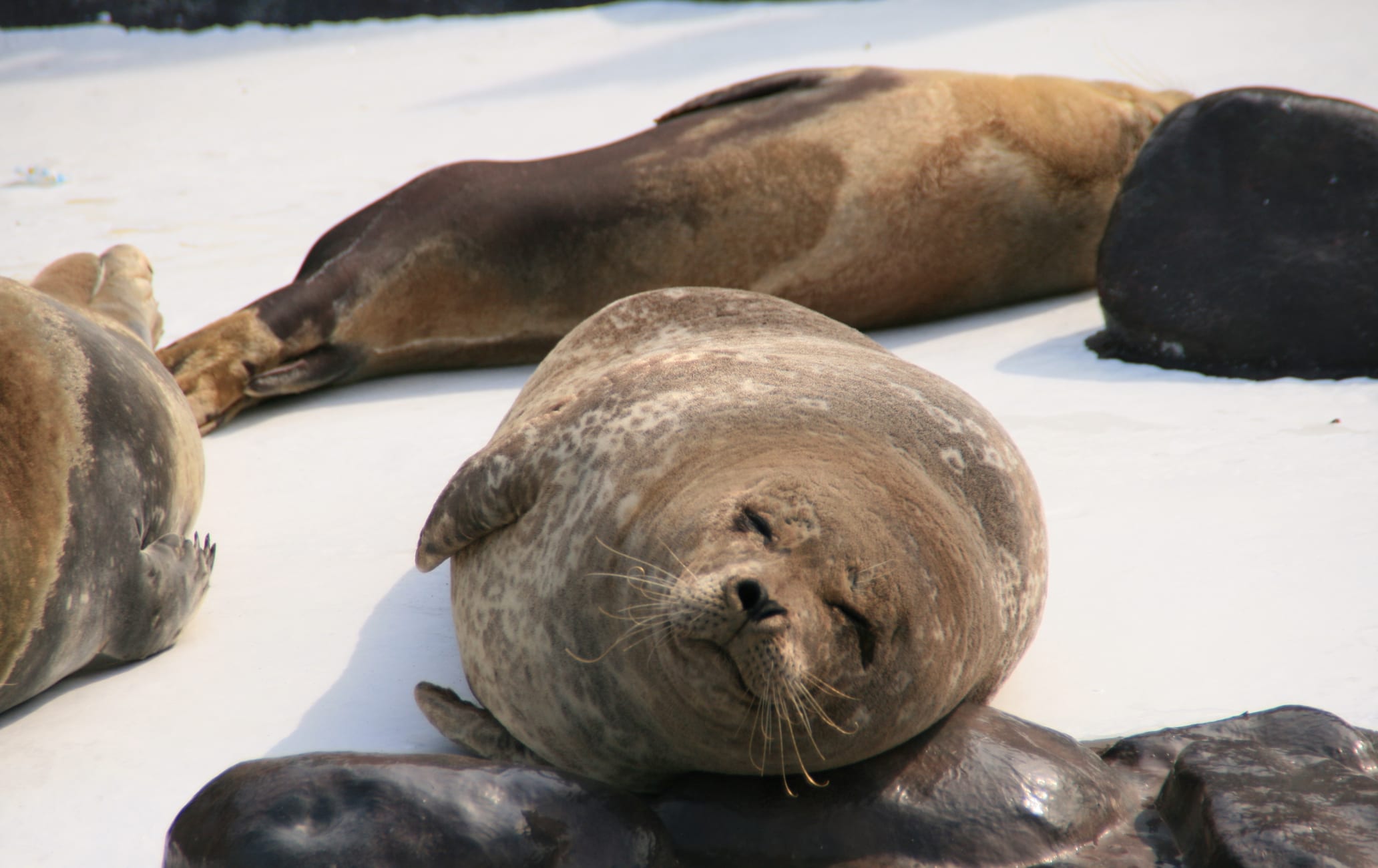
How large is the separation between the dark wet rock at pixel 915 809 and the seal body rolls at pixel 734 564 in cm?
8

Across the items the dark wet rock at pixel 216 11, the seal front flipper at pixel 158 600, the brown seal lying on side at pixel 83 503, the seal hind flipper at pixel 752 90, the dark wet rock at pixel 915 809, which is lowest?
the dark wet rock at pixel 915 809

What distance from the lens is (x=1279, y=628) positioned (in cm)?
288

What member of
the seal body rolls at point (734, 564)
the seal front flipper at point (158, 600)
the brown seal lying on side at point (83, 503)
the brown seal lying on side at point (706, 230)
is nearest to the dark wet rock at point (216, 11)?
the brown seal lying on side at point (706, 230)

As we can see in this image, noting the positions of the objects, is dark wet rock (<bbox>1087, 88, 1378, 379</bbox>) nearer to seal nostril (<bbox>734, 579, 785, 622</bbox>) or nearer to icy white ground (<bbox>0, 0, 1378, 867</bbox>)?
icy white ground (<bbox>0, 0, 1378, 867</bbox>)

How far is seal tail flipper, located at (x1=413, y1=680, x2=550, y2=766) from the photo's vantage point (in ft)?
8.24

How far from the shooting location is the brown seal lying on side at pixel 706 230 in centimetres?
485

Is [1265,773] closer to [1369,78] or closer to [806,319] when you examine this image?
[806,319]

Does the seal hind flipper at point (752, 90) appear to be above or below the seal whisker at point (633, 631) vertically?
above

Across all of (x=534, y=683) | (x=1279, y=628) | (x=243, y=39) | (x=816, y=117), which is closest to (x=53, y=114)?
(x=243, y=39)

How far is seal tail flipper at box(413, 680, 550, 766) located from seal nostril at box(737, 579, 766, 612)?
752 millimetres

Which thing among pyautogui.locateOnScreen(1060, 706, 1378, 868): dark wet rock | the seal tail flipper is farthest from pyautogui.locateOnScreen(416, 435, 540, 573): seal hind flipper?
pyautogui.locateOnScreen(1060, 706, 1378, 868): dark wet rock

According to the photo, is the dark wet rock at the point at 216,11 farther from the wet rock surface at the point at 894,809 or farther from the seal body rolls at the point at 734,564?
the wet rock surface at the point at 894,809

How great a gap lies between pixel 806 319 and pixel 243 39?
970 centimetres

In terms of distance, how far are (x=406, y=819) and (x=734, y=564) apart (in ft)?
2.16
